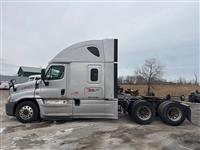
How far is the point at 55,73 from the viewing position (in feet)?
34.4

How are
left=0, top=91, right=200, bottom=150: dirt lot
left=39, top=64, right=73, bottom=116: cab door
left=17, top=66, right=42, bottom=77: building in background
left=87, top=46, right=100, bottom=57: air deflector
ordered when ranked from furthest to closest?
left=17, top=66, right=42, bottom=77: building in background, left=87, top=46, right=100, bottom=57: air deflector, left=39, top=64, right=73, bottom=116: cab door, left=0, top=91, right=200, bottom=150: dirt lot

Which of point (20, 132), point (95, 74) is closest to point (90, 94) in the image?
point (95, 74)

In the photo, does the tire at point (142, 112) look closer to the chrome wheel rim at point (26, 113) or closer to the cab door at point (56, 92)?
the cab door at point (56, 92)

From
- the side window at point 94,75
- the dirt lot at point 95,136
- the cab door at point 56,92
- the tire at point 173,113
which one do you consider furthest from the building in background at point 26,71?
the tire at point 173,113

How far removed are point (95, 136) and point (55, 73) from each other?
3686mm

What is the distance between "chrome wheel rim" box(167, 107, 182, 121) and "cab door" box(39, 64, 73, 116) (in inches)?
157

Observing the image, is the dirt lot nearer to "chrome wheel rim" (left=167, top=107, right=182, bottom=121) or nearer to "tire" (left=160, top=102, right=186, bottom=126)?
"tire" (left=160, top=102, right=186, bottom=126)

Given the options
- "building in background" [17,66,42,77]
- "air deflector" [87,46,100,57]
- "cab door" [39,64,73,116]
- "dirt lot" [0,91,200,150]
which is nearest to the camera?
"dirt lot" [0,91,200,150]

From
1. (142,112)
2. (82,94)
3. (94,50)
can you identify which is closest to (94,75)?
(82,94)

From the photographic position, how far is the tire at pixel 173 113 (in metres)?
10.1

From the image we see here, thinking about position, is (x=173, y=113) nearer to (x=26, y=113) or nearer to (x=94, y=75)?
(x=94, y=75)

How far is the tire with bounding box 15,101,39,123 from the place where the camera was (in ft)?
33.7

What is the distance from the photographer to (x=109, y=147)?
6715mm

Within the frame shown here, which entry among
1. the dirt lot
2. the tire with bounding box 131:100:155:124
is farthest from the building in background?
the tire with bounding box 131:100:155:124
